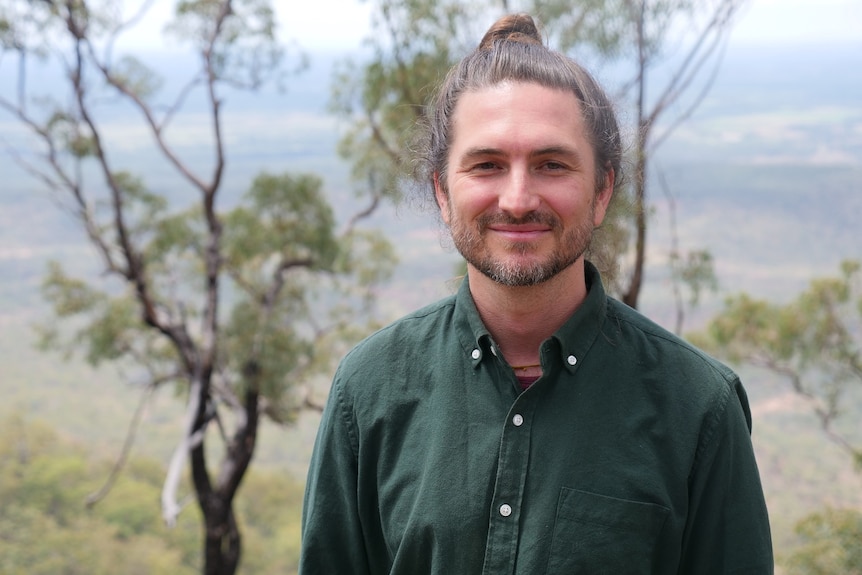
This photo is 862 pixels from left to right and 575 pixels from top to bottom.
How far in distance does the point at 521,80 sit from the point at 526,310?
0.27 meters

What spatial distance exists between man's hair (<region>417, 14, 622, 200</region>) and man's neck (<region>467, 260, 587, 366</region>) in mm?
131

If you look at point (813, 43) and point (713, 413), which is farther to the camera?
point (813, 43)

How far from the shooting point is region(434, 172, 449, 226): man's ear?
50.1 inches

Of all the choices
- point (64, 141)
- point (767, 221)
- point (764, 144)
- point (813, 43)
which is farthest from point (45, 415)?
point (813, 43)

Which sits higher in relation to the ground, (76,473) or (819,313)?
(819,313)

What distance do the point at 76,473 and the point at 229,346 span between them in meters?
10.7

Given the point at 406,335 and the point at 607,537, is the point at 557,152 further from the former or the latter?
the point at 607,537

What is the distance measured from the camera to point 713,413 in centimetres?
115

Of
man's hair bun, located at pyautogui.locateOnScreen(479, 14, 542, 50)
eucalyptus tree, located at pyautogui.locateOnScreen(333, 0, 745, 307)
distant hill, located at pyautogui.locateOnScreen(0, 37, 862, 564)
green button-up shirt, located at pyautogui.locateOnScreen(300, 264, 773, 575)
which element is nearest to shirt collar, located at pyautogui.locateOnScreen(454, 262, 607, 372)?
green button-up shirt, located at pyautogui.locateOnScreen(300, 264, 773, 575)

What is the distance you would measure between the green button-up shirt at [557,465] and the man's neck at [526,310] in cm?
2

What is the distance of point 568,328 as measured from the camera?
1188 millimetres

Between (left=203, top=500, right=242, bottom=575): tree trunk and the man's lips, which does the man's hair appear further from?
(left=203, top=500, right=242, bottom=575): tree trunk

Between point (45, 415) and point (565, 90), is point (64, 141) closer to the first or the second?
point (565, 90)

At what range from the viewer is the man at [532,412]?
44.5 inches
